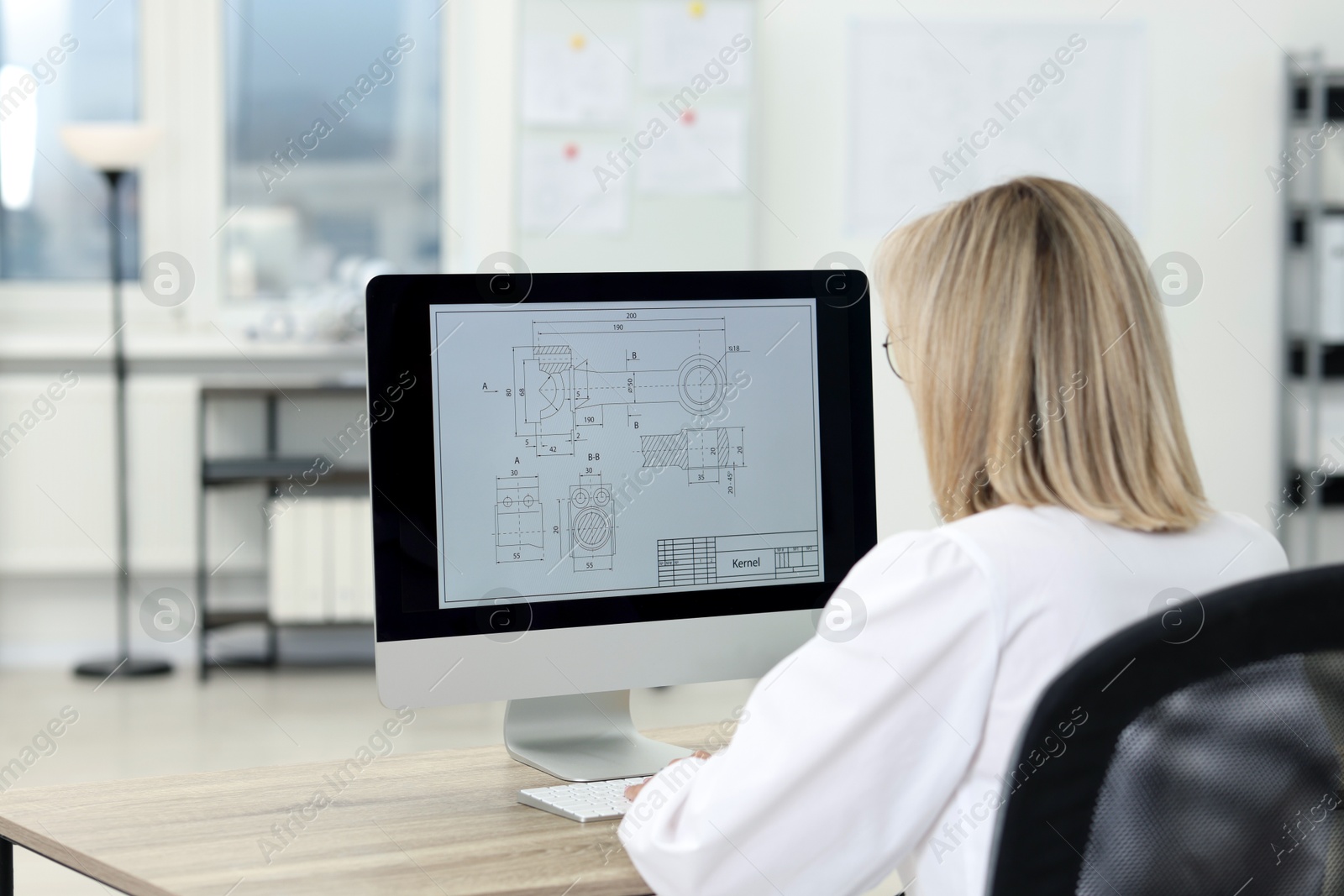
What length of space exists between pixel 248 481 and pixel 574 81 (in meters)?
1.51

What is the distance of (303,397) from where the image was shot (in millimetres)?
3852

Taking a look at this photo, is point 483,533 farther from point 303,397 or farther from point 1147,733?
point 303,397

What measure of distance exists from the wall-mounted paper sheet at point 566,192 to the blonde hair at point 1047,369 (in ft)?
9.11

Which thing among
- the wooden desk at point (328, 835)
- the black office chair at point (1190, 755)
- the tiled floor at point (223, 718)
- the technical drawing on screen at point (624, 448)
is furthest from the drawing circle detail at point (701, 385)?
the tiled floor at point (223, 718)

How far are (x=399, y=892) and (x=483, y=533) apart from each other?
34 cm

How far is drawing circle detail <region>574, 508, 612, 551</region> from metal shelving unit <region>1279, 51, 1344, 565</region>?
329 centimetres

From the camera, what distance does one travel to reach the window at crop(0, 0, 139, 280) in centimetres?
399

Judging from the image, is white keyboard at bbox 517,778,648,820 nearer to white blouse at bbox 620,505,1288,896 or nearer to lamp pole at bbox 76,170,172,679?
white blouse at bbox 620,505,1288,896

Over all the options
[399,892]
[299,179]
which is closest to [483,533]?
[399,892]

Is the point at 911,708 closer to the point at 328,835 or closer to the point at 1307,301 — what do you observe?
the point at 328,835

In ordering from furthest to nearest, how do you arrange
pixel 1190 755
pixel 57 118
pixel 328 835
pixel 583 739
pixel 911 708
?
1. pixel 57 118
2. pixel 583 739
3. pixel 328 835
4. pixel 911 708
5. pixel 1190 755

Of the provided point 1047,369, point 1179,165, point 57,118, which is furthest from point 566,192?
point 1047,369

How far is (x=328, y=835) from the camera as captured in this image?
1.00 metres

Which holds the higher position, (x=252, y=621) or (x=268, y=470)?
(x=268, y=470)
